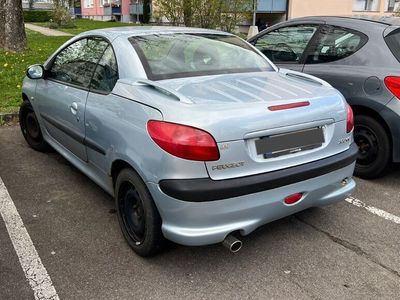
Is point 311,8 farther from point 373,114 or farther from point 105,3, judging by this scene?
point 373,114

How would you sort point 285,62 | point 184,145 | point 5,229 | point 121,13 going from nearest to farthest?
point 184,145
point 5,229
point 285,62
point 121,13

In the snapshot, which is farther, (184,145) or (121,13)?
(121,13)

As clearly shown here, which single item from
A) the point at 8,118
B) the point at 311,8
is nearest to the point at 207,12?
the point at 8,118

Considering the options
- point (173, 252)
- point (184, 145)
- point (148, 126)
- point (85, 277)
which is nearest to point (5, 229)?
point (85, 277)

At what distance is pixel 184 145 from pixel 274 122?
59 centimetres

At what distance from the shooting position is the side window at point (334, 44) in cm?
462

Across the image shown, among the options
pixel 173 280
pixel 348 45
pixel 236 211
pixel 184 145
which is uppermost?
pixel 348 45

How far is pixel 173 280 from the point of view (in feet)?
9.30

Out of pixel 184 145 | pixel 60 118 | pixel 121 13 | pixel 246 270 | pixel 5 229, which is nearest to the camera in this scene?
pixel 184 145

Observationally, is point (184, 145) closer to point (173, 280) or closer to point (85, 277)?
point (173, 280)

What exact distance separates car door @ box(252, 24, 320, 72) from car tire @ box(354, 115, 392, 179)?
988 millimetres

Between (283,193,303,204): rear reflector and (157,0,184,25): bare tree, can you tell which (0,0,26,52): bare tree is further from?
(283,193,303,204): rear reflector

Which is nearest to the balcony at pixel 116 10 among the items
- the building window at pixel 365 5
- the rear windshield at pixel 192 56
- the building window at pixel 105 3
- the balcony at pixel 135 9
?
the building window at pixel 105 3

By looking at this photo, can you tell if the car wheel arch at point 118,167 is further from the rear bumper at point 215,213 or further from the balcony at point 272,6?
the balcony at point 272,6
